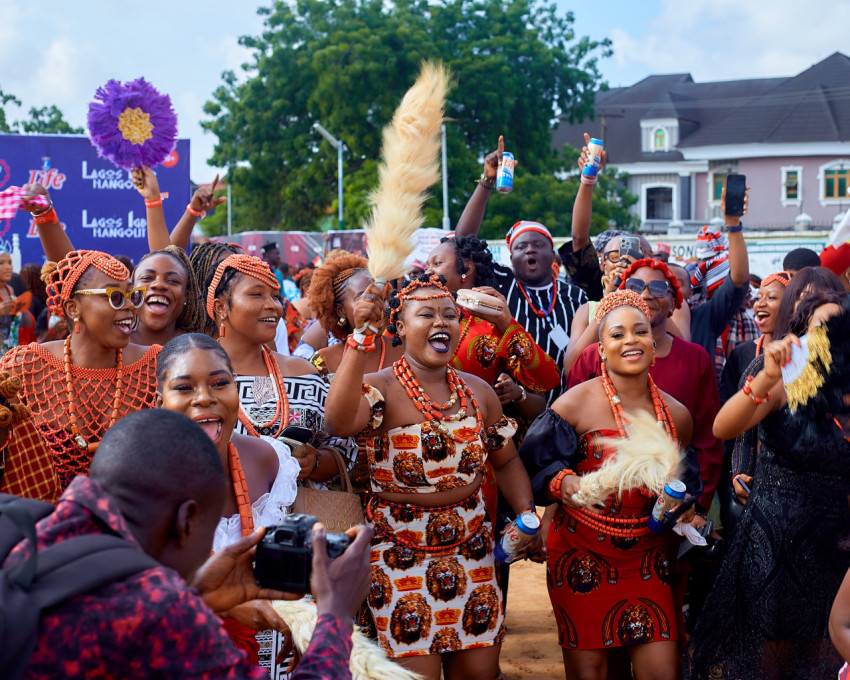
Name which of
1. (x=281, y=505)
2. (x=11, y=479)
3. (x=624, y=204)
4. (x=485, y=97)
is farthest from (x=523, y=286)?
(x=624, y=204)

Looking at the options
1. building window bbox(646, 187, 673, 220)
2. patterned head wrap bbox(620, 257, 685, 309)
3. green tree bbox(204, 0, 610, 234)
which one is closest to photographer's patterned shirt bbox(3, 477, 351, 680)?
patterned head wrap bbox(620, 257, 685, 309)

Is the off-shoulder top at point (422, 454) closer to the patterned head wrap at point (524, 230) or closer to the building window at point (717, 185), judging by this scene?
the patterned head wrap at point (524, 230)

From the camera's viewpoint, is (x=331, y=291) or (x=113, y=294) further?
(x=331, y=291)

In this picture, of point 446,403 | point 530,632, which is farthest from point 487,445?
point 530,632

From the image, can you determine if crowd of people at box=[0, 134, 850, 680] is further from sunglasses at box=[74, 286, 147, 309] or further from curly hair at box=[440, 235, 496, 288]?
curly hair at box=[440, 235, 496, 288]

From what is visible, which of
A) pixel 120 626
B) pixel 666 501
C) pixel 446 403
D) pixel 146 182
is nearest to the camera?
pixel 120 626

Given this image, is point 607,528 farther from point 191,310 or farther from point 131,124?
point 131,124

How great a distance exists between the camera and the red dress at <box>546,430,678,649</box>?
418cm

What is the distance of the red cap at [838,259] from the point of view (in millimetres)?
5602

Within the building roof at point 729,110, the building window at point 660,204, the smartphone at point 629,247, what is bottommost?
the smartphone at point 629,247

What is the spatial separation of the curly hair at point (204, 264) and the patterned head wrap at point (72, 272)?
37.5 inches

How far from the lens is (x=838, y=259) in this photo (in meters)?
5.62

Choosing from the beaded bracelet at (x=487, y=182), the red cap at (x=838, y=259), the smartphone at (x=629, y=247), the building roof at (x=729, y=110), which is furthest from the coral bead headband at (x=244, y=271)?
the building roof at (x=729, y=110)

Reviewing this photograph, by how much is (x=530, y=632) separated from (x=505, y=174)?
2922 mm
